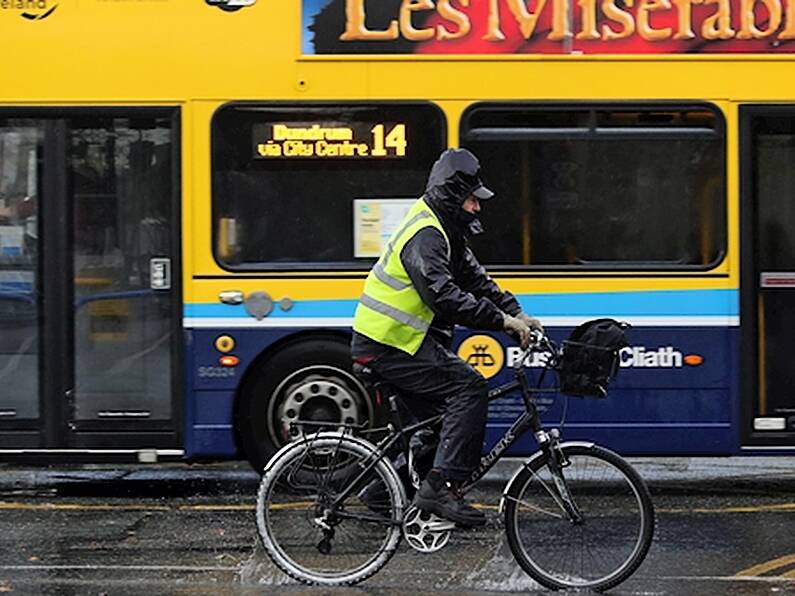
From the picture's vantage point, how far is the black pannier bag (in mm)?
7066

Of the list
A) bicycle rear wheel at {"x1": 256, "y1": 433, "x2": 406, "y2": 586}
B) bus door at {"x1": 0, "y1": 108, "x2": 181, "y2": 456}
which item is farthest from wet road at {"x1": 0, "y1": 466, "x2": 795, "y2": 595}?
bus door at {"x1": 0, "y1": 108, "x2": 181, "y2": 456}

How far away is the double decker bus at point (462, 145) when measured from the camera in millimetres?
9906

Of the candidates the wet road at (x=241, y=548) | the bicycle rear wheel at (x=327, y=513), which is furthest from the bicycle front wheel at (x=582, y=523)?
the bicycle rear wheel at (x=327, y=513)

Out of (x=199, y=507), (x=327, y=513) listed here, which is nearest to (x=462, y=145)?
(x=199, y=507)

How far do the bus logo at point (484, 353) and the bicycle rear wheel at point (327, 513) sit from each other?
2.75m

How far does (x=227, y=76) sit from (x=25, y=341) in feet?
6.59

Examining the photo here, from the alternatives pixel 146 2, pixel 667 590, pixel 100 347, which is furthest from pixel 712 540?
pixel 146 2

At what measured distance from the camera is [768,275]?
9.96 meters

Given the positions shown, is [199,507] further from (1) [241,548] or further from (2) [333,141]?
(2) [333,141]

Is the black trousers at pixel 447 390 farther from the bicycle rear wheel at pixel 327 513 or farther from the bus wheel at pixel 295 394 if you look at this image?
the bus wheel at pixel 295 394

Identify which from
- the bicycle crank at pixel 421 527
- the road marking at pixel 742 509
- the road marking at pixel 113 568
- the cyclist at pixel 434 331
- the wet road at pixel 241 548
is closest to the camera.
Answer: the cyclist at pixel 434 331

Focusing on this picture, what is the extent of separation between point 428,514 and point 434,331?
79cm

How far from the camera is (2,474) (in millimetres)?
11320

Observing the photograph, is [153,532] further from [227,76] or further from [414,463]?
[227,76]
